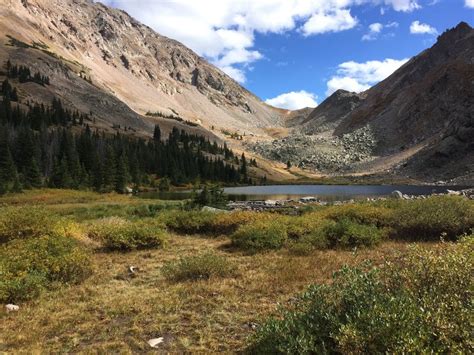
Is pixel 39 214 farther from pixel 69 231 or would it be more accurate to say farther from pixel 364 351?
pixel 364 351

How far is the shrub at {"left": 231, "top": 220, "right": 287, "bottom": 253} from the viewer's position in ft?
57.2

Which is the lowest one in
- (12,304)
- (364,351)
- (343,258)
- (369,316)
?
(12,304)

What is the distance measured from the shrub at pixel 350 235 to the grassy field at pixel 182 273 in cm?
6

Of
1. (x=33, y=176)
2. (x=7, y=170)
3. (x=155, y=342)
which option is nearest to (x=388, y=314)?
(x=155, y=342)

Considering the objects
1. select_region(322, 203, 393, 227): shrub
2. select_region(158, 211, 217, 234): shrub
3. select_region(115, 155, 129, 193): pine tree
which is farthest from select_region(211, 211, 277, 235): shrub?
select_region(115, 155, 129, 193): pine tree

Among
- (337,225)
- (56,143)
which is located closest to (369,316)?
(337,225)

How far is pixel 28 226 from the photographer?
18125 mm

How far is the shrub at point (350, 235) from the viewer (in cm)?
1717

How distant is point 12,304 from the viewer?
10.6m

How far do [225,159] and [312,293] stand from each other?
190 metres

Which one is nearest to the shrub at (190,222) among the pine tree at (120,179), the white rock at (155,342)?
the white rock at (155,342)

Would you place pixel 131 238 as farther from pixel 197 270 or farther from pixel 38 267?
pixel 197 270

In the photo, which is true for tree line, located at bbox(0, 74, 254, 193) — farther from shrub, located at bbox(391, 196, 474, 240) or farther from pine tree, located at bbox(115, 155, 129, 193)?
shrub, located at bbox(391, 196, 474, 240)

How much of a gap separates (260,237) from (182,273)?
572cm
